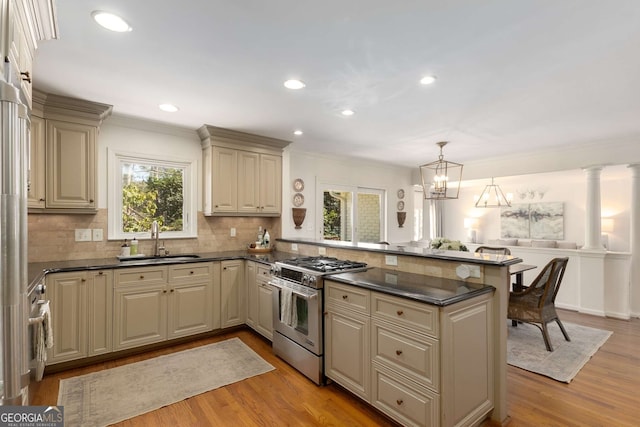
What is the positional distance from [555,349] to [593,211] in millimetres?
2535

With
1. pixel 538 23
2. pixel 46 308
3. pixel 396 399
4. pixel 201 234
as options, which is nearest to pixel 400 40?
pixel 538 23

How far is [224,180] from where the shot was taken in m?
4.00

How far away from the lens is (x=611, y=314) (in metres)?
4.53

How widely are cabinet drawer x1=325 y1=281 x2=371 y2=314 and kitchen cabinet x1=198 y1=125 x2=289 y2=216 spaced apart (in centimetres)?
206

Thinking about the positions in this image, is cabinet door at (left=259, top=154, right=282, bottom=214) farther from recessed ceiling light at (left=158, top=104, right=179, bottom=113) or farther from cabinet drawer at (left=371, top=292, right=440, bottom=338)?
cabinet drawer at (left=371, top=292, right=440, bottom=338)

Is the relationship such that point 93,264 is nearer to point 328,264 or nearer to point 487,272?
point 328,264

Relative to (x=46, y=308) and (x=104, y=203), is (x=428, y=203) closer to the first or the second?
(x=104, y=203)

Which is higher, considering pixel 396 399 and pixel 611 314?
pixel 396 399

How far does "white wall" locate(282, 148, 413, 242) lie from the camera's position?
4.91m

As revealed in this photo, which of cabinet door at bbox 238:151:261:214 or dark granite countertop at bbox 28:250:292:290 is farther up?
cabinet door at bbox 238:151:261:214

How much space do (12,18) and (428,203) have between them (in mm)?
7728

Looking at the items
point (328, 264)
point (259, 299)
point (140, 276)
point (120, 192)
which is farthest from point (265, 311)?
point (120, 192)

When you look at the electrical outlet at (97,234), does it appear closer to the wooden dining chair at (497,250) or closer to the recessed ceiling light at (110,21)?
the recessed ceiling light at (110,21)

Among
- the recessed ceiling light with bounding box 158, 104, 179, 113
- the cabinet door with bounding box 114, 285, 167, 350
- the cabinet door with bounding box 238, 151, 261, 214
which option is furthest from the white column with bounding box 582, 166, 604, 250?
the cabinet door with bounding box 114, 285, 167, 350
